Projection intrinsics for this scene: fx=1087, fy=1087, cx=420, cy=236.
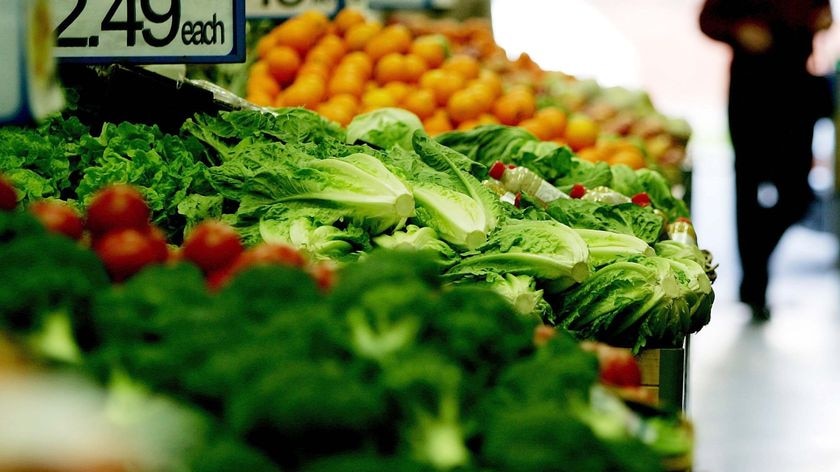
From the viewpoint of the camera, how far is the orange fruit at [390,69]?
486cm

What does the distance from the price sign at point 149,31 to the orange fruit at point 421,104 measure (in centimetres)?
174

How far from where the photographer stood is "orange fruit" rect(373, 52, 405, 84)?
4859mm

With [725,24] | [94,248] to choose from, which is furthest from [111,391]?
[725,24]

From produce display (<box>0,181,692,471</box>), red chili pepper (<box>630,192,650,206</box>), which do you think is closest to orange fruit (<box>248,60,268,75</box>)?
red chili pepper (<box>630,192,650,206</box>)

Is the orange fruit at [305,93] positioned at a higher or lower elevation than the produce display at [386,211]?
higher

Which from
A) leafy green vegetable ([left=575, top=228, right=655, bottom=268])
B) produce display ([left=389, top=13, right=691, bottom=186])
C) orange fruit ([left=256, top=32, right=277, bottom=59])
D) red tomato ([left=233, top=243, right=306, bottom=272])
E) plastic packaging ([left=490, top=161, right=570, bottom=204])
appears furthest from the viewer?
produce display ([left=389, top=13, right=691, bottom=186])

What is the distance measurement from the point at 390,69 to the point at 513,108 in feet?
1.90

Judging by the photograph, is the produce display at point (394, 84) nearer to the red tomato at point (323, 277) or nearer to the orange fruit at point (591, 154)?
the orange fruit at point (591, 154)

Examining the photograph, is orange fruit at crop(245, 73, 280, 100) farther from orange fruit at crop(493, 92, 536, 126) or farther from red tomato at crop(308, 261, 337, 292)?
red tomato at crop(308, 261, 337, 292)

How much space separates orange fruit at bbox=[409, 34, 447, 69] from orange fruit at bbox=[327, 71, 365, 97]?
35cm

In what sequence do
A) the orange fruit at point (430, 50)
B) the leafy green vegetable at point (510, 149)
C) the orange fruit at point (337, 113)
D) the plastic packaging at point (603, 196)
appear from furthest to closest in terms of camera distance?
the orange fruit at point (430, 50)
the orange fruit at point (337, 113)
the leafy green vegetable at point (510, 149)
the plastic packaging at point (603, 196)

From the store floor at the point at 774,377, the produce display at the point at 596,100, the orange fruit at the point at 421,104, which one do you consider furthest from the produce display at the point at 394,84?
the store floor at the point at 774,377

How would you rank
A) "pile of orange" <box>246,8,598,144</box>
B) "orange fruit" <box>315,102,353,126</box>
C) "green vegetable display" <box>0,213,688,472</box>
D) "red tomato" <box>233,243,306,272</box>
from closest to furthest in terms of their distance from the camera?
"green vegetable display" <box>0,213,688,472</box> < "red tomato" <box>233,243,306,272</box> < "orange fruit" <box>315,102,353,126</box> < "pile of orange" <box>246,8,598,144</box>

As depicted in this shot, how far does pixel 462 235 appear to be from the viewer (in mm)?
2578
